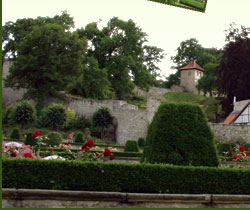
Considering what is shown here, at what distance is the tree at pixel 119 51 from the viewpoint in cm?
3481

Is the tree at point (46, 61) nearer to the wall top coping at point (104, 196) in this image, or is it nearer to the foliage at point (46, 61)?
the foliage at point (46, 61)

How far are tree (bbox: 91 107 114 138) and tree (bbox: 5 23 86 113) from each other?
3.81m

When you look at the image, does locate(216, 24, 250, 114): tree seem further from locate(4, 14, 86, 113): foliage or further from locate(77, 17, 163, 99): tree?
locate(4, 14, 86, 113): foliage

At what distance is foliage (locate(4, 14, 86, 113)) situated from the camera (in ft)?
93.1

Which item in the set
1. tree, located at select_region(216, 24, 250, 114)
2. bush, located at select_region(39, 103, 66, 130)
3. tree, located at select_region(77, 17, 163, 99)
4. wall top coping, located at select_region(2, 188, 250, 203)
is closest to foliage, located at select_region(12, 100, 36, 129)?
bush, located at select_region(39, 103, 66, 130)

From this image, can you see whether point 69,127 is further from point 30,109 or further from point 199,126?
point 199,126

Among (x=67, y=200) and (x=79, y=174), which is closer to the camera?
(x=67, y=200)

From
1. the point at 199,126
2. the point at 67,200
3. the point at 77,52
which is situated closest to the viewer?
the point at 67,200

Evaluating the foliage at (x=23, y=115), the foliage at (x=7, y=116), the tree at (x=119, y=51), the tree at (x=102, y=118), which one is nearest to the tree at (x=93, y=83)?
the tree at (x=119, y=51)

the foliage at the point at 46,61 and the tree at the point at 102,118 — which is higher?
the foliage at the point at 46,61

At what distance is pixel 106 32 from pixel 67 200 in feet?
102

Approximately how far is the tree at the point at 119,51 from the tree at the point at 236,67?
7.92 m

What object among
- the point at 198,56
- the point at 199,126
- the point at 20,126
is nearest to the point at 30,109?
the point at 20,126

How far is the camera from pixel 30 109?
26578mm
